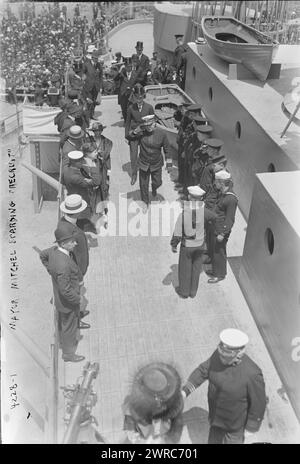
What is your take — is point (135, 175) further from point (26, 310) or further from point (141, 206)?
point (26, 310)

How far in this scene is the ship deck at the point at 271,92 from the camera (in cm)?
808

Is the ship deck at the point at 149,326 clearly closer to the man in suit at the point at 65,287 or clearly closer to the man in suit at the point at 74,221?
the man in suit at the point at 65,287

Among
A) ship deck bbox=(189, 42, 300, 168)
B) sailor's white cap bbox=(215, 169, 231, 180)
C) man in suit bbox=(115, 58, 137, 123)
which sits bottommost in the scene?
man in suit bbox=(115, 58, 137, 123)

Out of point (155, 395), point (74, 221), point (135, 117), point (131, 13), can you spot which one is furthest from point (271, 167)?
point (131, 13)

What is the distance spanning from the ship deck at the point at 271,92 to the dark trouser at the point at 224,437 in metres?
4.22

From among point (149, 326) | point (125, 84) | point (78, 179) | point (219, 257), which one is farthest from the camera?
point (125, 84)

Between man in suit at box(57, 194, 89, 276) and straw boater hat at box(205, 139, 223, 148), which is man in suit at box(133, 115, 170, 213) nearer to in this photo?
straw boater hat at box(205, 139, 223, 148)

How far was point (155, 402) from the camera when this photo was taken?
356 cm

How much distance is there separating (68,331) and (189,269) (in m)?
1.98

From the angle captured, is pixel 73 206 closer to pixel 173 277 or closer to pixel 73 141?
pixel 173 277

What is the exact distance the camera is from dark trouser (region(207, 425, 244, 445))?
4582mm

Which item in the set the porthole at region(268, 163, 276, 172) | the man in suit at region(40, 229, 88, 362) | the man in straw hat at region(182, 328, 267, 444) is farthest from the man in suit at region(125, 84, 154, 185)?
the man in straw hat at region(182, 328, 267, 444)

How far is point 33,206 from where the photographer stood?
1675cm
